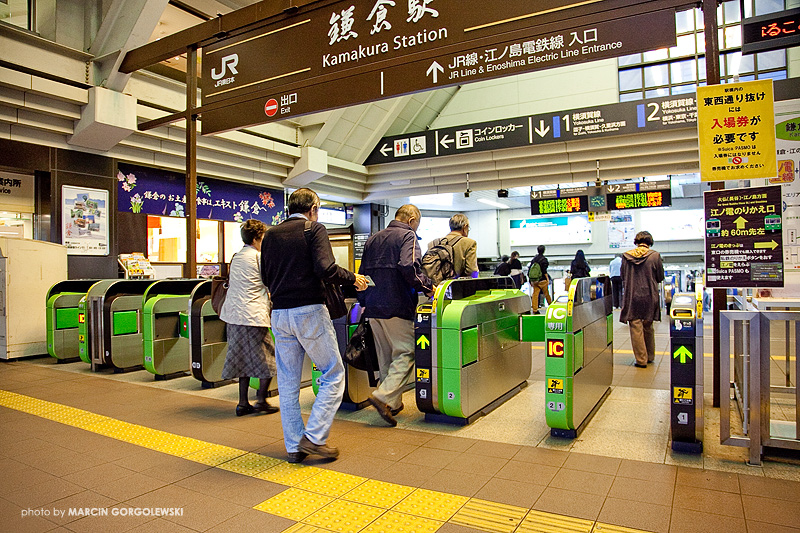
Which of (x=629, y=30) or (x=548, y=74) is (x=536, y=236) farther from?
(x=629, y=30)

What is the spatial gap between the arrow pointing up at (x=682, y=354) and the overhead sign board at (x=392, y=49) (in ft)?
7.66

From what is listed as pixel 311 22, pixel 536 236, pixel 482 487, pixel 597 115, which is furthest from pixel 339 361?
pixel 536 236

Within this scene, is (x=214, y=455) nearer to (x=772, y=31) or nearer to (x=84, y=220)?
(x=772, y=31)

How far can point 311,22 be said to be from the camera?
559 centimetres

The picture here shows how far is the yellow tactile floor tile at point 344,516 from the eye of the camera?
99.6 inches

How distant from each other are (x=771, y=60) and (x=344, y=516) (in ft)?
44.4

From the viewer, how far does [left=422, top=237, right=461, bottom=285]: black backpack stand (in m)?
4.90

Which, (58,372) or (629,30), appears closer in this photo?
(629,30)

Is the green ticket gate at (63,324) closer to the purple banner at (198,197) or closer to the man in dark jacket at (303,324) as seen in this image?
the purple banner at (198,197)

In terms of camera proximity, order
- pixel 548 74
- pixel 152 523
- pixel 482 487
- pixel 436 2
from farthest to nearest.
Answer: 1. pixel 548 74
2. pixel 436 2
3. pixel 482 487
4. pixel 152 523

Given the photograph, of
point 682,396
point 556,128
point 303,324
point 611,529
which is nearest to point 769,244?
point 682,396

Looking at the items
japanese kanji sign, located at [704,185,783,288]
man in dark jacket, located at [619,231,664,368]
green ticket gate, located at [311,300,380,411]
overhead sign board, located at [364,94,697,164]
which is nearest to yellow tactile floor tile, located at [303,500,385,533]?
green ticket gate, located at [311,300,380,411]

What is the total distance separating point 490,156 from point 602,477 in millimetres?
9693

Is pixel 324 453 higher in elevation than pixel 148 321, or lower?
lower
